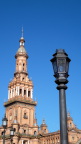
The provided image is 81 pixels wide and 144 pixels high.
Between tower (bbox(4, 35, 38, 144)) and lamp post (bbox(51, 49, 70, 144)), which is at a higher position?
tower (bbox(4, 35, 38, 144))

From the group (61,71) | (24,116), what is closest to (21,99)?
(24,116)

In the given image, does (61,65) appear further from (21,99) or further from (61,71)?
(21,99)

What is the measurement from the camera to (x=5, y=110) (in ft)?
277

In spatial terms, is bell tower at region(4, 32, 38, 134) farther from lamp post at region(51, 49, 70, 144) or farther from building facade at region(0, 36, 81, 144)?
lamp post at region(51, 49, 70, 144)

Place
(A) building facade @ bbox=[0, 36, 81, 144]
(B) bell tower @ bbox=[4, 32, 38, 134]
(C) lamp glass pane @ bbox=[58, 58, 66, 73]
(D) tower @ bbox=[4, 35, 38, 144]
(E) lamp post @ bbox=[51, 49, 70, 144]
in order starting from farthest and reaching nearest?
1. (B) bell tower @ bbox=[4, 32, 38, 134]
2. (D) tower @ bbox=[4, 35, 38, 144]
3. (A) building facade @ bbox=[0, 36, 81, 144]
4. (C) lamp glass pane @ bbox=[58, 58, 66, 73]
5. (E) lamp post @ bbox=[51, 49, 70, 144]

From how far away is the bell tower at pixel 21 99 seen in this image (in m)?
79.6

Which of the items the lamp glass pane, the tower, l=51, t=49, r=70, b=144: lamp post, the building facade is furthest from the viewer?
the tower

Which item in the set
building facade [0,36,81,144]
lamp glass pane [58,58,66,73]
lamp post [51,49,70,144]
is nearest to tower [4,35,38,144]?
building facade [0,36,81,144]

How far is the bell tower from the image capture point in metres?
79.6

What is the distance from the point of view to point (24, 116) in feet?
263

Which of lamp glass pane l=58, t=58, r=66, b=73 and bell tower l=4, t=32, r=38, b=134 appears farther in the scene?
bell tower l=4, t=32, r=38, b=134

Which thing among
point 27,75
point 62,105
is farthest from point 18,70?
point 62,105

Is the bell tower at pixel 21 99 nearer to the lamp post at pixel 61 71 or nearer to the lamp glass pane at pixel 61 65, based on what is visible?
the lamp post at pixel 61 71

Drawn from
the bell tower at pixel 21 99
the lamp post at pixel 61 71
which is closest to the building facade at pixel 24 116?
the bell tower at pixel 21 99
